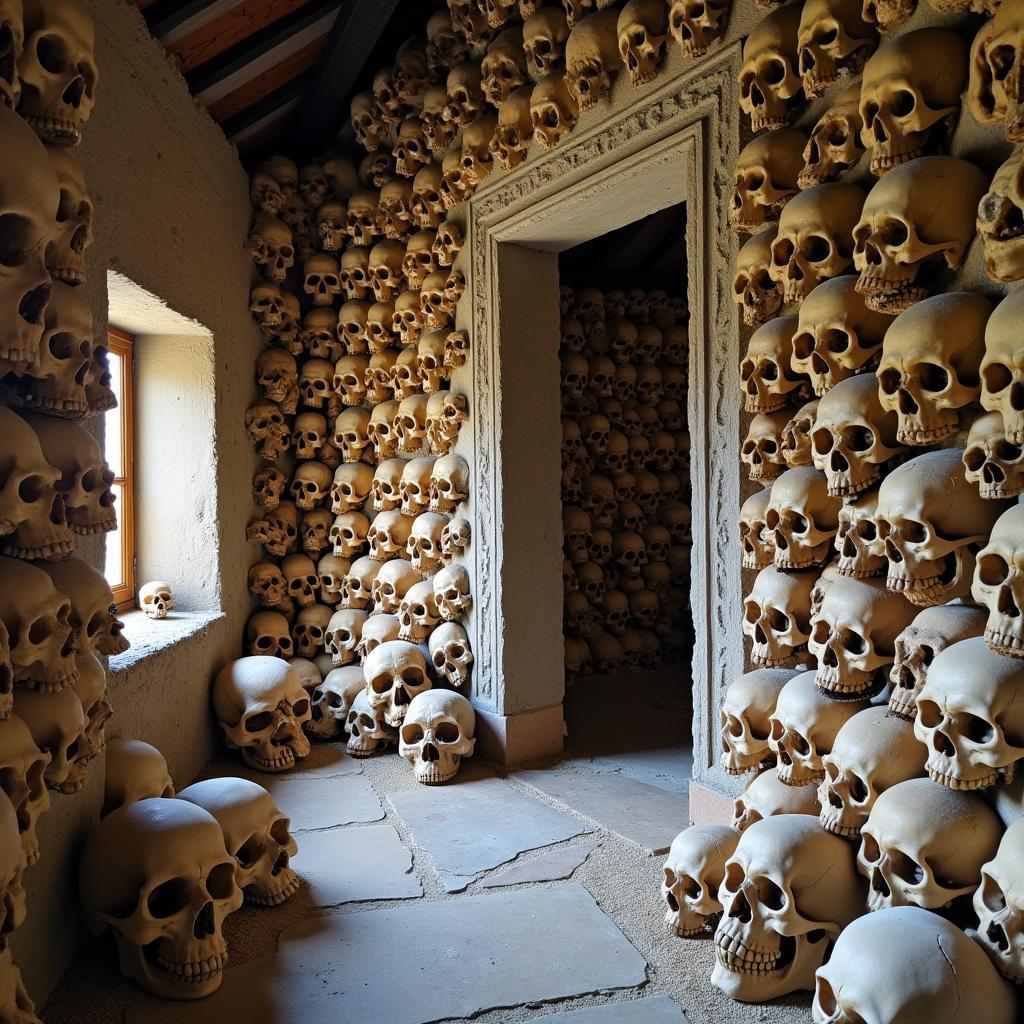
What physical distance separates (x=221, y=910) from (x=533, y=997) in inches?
34.2

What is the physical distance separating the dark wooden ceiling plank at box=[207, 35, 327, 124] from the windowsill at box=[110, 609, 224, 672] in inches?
95.8

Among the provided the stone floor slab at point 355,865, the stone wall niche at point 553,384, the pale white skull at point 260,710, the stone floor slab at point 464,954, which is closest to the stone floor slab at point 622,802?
the stone wall niche at point 553,384

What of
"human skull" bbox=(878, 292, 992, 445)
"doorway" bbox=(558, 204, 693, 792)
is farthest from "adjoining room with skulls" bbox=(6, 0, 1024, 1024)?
"doorway" bbox=(558, 204, 693, 792)

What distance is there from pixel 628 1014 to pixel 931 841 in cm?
85

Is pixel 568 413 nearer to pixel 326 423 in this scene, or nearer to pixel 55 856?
pixel 326 423

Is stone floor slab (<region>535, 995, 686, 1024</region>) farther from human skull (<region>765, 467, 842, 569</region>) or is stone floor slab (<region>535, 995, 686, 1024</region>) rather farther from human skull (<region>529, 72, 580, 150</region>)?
human skull (<region>529, 72, 580, 150</region>)

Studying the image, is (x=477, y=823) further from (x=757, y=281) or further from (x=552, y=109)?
(x=552, y=109)

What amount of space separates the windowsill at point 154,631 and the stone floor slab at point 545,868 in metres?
1.48

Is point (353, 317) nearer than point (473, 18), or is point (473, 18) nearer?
point (473, 18)

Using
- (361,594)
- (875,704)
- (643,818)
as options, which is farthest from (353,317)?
(875,704)

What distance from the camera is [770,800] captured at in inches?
94.7

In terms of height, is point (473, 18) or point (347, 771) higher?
point (473, 18)

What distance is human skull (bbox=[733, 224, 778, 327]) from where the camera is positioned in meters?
2.62

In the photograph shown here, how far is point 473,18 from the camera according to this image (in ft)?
12.8
